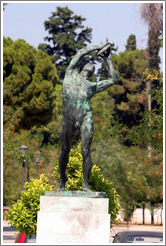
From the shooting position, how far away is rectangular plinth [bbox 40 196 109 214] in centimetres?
905

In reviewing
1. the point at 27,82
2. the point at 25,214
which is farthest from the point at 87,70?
the point at 27,82

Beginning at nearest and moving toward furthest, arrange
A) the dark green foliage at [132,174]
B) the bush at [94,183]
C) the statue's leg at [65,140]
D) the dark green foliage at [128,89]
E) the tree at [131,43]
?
the statue's leg at [65,140], the bush at [94,183], the dark green foliage at [132,174], the dark green foliage at [128,89], the tree at [131,43]

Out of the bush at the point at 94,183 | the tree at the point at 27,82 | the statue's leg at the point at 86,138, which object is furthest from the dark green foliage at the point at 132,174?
the statue's leg at the point at 86,138

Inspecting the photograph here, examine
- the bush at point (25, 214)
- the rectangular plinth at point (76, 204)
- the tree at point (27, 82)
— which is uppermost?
the tree at point (27, 82)

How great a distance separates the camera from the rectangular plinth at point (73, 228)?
8953 mm

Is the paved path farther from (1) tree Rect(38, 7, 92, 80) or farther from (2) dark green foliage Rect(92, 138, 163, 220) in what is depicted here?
(1) tree Rect(38, 7, 92, 80)

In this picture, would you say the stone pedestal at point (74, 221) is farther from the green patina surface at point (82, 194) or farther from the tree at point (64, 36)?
the tree at point (64, 36)

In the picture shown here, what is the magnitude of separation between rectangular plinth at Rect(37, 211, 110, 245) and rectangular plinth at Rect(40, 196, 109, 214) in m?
0.09

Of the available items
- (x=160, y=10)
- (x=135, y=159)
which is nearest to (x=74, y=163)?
(x=160, y=10)

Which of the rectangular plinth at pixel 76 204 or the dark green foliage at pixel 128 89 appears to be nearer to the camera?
the rectangular plinth at pixel 76 204

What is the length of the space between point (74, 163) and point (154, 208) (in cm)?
2117

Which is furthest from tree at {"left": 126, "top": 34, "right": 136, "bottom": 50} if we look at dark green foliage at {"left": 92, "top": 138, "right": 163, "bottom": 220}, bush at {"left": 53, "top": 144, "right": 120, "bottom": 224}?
bush at {"left": 53, "top": 144, "right": 120, "bottom": 224}

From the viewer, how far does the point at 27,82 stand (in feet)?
130

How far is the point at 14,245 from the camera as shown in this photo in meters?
8.42
